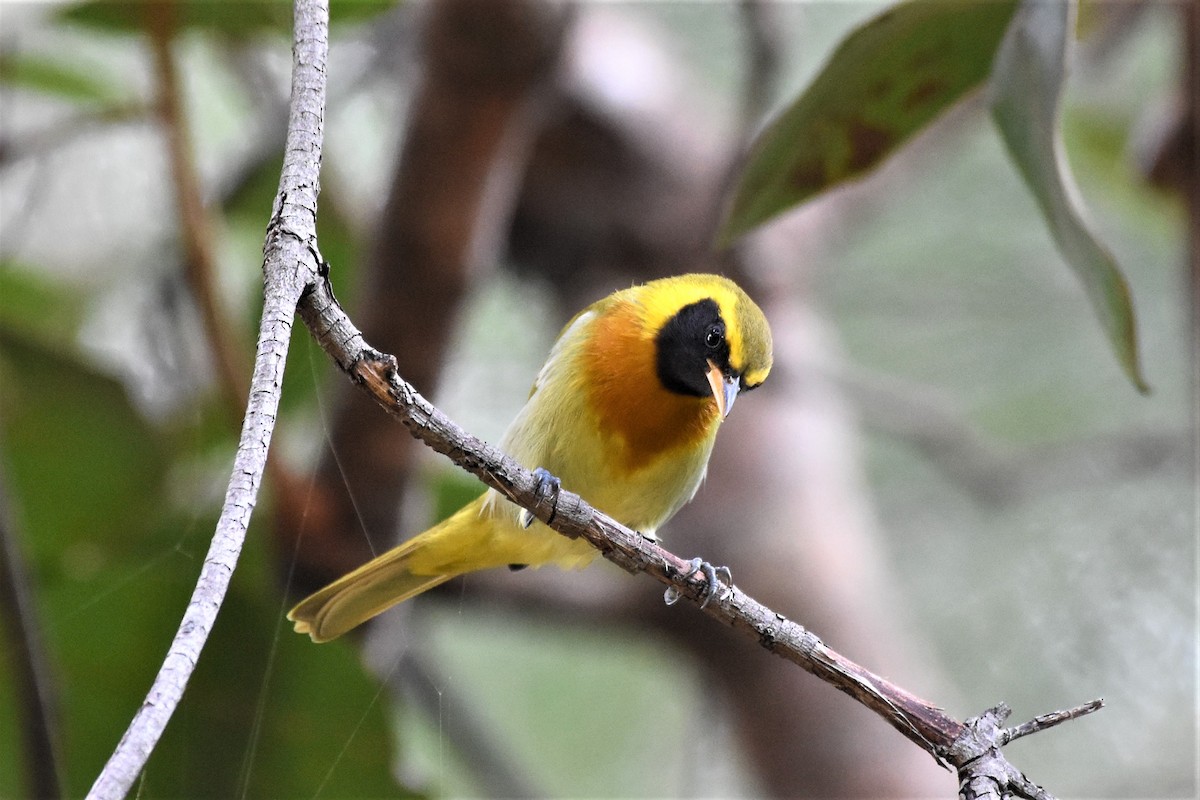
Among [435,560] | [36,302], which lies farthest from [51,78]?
[435,560]

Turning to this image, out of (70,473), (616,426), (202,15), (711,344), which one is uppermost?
(202,15)

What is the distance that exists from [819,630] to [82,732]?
1432 millimetres

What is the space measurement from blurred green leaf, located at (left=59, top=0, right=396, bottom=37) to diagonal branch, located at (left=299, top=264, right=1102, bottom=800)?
125 cm

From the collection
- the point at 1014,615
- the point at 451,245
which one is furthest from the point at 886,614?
the point at 451,245

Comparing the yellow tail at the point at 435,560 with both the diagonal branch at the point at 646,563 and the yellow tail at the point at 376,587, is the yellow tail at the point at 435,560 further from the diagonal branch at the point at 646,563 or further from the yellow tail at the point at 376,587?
the diagonal branch at the point at 646,563

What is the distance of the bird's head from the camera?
1603 mm

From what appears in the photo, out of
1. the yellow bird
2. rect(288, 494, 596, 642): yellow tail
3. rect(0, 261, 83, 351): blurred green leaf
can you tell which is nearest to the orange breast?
the yellow bird

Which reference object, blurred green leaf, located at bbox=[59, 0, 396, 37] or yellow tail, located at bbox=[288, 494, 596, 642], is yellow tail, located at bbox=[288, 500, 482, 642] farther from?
blurred green leaf, located at bbox=[59, 0, 396, 37]

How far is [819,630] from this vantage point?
2525 millimetres

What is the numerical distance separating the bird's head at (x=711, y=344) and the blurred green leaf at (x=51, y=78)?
1.31 metres

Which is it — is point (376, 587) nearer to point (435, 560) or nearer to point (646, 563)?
point (435, 560)

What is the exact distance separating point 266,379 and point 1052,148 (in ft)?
2.57

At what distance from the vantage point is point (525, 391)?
254 centimetres

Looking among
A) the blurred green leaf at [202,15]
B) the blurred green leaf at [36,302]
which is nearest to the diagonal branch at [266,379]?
the blurred green leaf at [202,15]
